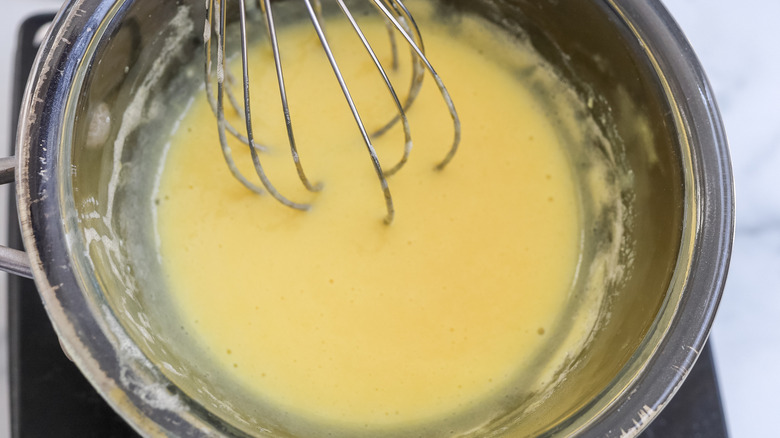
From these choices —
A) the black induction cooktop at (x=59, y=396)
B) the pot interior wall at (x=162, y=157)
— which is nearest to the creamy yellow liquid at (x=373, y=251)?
the pot interior wall at (x=162, y=157)

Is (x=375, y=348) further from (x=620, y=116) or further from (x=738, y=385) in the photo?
(x=738, y=385)

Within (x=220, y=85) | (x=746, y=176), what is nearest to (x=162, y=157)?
(x=220, y=85)

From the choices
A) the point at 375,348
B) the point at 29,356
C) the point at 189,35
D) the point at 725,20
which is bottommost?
the point at 29,356

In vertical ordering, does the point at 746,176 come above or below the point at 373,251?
above

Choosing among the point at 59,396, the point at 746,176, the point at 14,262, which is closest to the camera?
the point at 14,262

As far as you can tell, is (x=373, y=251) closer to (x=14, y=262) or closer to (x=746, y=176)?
(x=14, y=262)

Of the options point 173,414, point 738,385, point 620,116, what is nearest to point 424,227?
point 620,116

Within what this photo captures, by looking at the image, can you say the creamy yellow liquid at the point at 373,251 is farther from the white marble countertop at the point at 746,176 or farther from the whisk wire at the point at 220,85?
the white marble countertop at the point at 746,176
